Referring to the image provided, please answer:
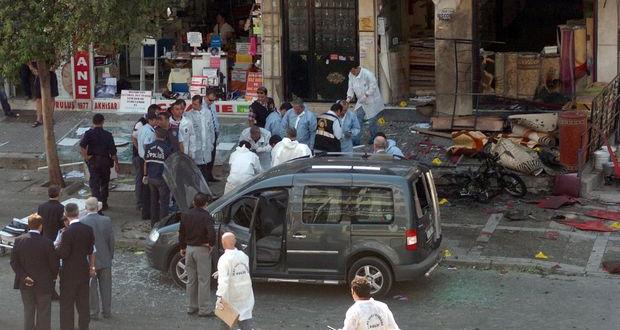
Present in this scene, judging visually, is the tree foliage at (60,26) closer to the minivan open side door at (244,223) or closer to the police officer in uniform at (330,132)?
the police officer in uniform at (330,132)

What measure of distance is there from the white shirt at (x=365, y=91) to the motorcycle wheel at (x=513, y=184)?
3.87m

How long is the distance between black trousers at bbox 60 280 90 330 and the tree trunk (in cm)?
674

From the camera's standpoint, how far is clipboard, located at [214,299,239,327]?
34.7 feet

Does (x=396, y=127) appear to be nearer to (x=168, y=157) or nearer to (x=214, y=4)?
(x=214, y=4)

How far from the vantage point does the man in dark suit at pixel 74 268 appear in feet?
38.0

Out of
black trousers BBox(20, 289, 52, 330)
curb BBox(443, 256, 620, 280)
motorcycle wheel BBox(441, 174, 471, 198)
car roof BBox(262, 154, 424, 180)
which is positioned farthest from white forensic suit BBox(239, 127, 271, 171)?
black trousers BBox(20, 289, 52, 330)

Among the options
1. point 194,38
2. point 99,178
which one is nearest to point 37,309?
point 99,178

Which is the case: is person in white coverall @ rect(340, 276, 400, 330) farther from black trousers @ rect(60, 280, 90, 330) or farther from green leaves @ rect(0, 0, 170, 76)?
green leaves @ rect(0, 0, 170, 76)

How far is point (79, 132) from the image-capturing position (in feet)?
71.8

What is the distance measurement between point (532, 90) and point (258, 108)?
21.0ft

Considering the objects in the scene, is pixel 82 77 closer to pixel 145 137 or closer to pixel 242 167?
pixel 145 137

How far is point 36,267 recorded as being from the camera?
37.4 ft

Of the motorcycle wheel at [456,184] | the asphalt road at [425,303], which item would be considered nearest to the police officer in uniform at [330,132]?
the motorcycle wheel at [456,184]

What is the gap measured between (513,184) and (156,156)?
19.3 feet
